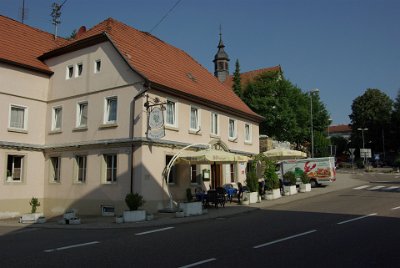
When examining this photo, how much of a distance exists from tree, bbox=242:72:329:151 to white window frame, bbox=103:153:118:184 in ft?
75.7

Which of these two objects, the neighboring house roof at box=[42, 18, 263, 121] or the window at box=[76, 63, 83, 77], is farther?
the window at box=[76, 63, 83, 77]

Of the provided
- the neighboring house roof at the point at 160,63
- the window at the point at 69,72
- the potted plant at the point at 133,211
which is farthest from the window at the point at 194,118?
the potted plant at the point at 133,211

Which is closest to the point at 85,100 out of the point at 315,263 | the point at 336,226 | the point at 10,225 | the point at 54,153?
the point at 54,153

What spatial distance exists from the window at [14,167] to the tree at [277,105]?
24802mm

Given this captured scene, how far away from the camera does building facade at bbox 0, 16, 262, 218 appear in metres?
20.1

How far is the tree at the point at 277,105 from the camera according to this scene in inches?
1686

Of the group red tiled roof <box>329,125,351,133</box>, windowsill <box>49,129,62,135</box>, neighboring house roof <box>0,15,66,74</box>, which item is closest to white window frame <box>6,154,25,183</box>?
windowsill <box>49,129,62,135</box>

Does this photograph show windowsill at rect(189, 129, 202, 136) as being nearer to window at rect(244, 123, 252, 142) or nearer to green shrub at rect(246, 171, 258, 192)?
green shrub at rect(246, 171, 258, 192)

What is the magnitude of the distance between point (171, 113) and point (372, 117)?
7120 centimetres

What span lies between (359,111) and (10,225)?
7963cm

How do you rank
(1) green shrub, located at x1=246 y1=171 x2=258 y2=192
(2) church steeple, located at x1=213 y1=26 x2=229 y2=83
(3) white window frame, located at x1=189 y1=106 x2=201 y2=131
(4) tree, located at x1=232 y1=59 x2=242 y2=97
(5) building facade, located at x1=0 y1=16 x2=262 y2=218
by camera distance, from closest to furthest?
(5) building facade, located at x1=0 y1=16 x2=262 y2=218, (1) green shrub, located at x1=246 y1=171 x2=258 y2=192, (3) white window frame, located at x1=189 y1=106 x2=201 y2=131, (4) tree, located at x1=232 y1=59 x2=242 y2=97, (2) church steeple, located at x1=213 y1=26 x2=229 y2=83

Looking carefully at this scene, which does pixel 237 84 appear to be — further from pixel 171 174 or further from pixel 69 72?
pixel 171 174

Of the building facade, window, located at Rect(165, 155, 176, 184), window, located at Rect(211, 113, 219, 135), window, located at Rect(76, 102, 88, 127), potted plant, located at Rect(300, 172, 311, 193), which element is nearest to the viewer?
the building facade

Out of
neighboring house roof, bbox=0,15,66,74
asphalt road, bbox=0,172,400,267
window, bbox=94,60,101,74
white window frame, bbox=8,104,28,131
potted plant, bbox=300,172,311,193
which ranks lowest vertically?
asphalt road, bbox=0,172,400,267
